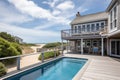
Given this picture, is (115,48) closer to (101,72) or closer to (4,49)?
(101,72)

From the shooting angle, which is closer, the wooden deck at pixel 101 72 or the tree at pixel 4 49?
the wooden deck at pixel 101 72

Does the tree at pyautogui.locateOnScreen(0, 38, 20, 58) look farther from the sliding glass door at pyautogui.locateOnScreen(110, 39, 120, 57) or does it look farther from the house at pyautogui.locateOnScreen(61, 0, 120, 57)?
the sliding glass door at pyautogui.locateOnScreen(110, 39, 120, 57)

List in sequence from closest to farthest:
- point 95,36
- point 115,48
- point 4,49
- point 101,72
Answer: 1. point 101,72
2. point 4,49
3. point 115,48
4. point 95,36

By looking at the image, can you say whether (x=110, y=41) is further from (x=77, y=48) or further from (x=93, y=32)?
(x=77, y=48)

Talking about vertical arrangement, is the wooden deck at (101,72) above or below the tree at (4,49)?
below

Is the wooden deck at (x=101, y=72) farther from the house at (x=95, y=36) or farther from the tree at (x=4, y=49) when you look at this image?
the tree at (x=4, y=49)

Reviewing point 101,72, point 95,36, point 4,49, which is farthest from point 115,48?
point 4,49

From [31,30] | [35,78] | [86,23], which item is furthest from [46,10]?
A: [31,30]

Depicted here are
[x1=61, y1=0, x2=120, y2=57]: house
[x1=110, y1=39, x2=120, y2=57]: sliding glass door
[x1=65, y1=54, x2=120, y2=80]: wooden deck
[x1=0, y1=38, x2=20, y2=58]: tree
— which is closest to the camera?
[x1=65, y1=54, x2=120, y2=80]: wooden deck

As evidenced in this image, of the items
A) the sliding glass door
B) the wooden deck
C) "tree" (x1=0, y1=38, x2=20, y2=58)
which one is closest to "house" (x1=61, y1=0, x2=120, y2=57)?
the sliding glass door

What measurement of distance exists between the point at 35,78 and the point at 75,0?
1132cm

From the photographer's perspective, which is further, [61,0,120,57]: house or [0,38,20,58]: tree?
[61,0,120,57]: house

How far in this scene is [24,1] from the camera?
11508 mm

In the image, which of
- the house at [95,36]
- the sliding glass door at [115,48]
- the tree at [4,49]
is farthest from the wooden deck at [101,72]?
the tree at [4,49]
